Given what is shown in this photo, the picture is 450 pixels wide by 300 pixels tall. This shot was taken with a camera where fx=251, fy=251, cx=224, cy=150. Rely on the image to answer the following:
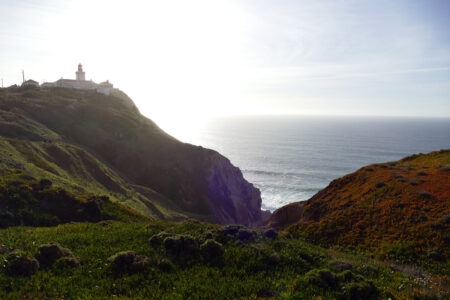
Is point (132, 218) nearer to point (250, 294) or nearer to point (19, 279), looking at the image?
point (19, 279)

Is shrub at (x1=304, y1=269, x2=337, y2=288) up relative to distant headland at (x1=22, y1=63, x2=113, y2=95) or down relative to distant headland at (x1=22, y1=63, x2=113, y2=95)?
down

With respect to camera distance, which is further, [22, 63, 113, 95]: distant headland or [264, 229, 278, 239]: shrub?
[22, 63, 113, 95]: distant headland

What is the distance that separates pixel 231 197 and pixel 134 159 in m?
30.0

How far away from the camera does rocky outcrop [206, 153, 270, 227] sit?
70625 mm

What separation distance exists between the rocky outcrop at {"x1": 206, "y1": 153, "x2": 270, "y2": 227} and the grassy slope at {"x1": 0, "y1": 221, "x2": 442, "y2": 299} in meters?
51.6

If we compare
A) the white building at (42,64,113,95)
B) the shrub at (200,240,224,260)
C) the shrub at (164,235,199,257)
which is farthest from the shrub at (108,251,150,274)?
the white building at (42,64,113,95)

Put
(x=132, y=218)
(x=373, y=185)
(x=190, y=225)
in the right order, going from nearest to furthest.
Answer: (x=190, y=225) < (x=132, y=218) < (x=373, y=185)

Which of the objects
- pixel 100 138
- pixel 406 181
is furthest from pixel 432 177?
pixel 100 138

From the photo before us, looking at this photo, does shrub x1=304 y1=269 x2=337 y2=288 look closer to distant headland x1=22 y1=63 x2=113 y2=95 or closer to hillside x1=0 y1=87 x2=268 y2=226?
hillside x1=0 y1=87 x2=268 y2=226

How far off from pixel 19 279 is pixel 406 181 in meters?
35.0

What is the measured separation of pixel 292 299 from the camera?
423 inches

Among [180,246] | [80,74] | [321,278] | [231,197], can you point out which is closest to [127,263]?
[180,246]

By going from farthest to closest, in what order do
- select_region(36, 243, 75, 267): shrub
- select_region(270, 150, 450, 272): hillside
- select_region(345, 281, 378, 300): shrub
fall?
select_region(270, 150, 450, 272): hillside, select_region(36, 243, 75, 267): shrub, select_region(345, 281, 378, 300): shrub

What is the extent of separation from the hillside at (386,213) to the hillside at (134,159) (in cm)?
3237
